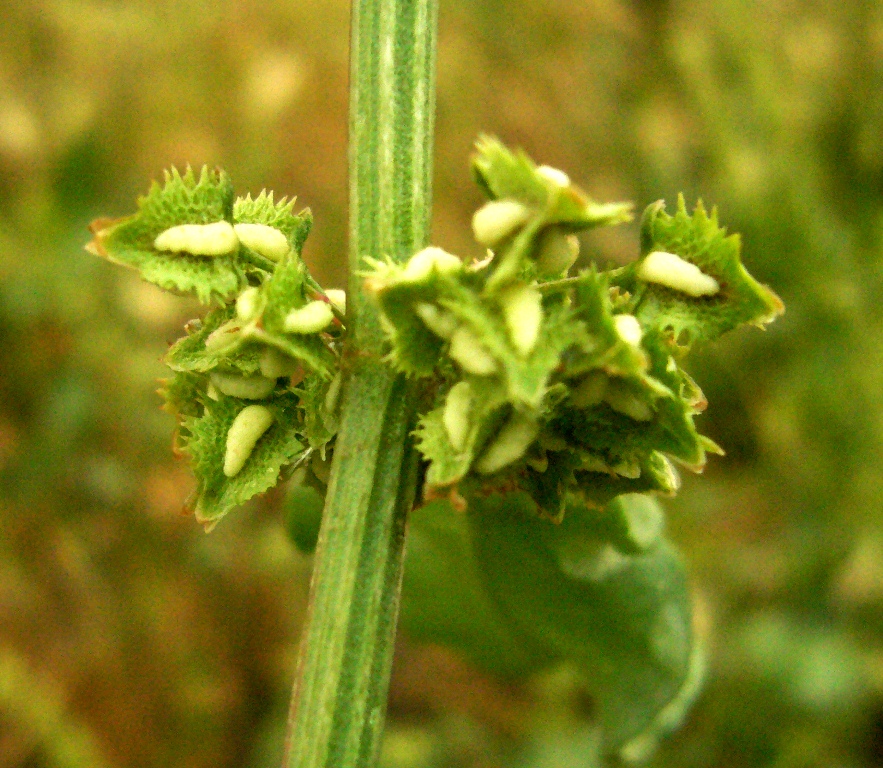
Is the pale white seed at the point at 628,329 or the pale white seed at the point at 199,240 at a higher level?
the pale white seed at the point at 199,240

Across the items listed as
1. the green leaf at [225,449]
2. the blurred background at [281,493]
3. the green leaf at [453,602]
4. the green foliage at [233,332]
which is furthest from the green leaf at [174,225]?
the blurred background at [281,493]

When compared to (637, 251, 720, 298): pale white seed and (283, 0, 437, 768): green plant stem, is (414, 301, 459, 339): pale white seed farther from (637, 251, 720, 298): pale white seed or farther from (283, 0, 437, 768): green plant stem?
(637, 251, 720, 298): pale white seed

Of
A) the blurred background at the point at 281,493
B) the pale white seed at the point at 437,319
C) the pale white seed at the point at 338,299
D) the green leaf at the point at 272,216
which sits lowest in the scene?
the pale white seed at the point at 437,319

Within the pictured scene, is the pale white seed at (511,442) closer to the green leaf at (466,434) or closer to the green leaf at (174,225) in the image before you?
the green leaf at (466,434)

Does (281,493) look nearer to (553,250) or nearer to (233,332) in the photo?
(233,332)

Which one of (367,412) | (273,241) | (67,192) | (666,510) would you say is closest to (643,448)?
(367,412)

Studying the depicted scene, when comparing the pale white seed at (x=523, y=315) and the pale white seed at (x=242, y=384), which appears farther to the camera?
the pale white seed at (x=242, y=384)
